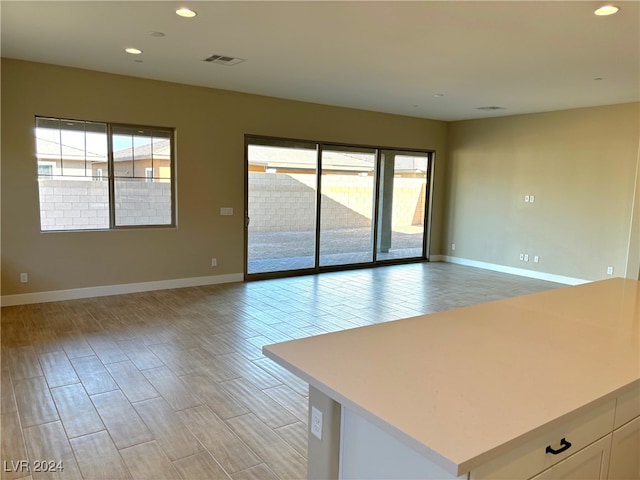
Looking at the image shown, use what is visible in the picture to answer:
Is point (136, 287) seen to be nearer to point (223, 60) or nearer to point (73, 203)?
point (73, 203)

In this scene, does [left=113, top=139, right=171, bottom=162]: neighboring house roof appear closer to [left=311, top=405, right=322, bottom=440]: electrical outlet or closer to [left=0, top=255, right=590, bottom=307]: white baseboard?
[left=0, top=255, right=590, bottom=307]: white baseboard

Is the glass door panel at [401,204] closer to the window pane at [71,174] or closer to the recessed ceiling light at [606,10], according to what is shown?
the window pane at [71,174]

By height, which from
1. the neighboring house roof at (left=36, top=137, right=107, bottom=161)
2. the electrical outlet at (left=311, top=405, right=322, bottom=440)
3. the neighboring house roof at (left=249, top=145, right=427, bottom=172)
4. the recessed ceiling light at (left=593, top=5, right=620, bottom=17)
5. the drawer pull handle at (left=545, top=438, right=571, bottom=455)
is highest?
the recessed ceiling light at (left=593, top=5, right=620, bottom=17)

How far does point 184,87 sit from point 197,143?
758 mm

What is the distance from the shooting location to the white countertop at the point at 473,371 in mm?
1097

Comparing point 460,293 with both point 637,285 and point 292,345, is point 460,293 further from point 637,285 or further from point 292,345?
point 292,345

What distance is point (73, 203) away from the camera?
546cm

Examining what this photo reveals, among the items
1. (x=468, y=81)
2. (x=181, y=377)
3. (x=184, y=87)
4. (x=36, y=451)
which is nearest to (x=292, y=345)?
(x=36, y=451)

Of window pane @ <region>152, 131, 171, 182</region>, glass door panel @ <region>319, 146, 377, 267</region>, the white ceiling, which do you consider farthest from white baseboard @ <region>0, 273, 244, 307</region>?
the white ceiling

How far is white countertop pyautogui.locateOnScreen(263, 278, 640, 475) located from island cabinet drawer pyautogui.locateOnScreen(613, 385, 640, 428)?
9 cm

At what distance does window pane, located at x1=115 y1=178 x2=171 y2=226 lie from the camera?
19.0 feet

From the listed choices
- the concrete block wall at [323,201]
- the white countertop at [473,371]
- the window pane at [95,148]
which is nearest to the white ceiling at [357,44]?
the window pane at [95,148]

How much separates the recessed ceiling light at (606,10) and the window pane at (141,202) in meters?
5.13

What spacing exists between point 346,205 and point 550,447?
6.88 meters
